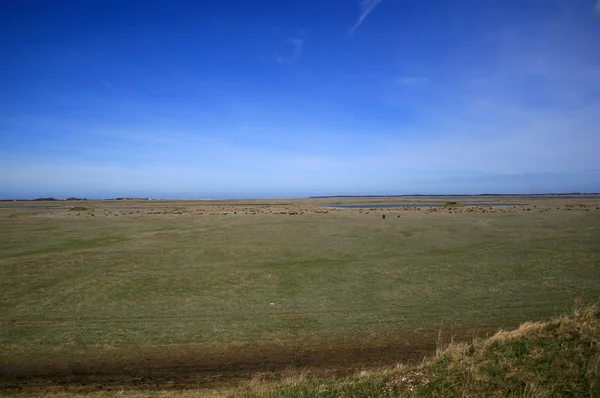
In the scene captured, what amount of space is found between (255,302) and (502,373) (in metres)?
9.65

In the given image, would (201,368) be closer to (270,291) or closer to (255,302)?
(255,302)

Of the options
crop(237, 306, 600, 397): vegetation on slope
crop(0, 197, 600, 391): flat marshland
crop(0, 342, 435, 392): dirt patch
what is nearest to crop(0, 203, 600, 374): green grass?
crop(0, 197, 600, 391): flat marshland

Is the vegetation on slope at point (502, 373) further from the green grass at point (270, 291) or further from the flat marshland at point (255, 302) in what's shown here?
the green grass at point (270, 291)

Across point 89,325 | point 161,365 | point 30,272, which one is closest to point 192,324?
point 161,365

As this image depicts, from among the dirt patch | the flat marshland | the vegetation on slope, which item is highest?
the vegetation on slope

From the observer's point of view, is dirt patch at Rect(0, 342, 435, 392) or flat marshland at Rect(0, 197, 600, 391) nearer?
dirt patch at Rect(0, 342, 435, 392)

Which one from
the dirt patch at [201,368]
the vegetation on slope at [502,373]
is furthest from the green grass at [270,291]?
the vegetation on slope at [502,373]

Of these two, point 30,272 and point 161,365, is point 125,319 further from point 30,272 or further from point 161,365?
point 30,272

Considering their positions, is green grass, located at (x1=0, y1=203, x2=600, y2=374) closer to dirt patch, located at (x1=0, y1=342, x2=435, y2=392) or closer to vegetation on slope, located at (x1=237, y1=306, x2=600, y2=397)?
dirt patch, located at (x1=0, y1=342, x2=435, y2=392)

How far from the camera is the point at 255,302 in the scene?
14.4 m

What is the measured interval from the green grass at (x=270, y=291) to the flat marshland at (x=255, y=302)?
7cm

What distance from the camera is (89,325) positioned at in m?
12.1

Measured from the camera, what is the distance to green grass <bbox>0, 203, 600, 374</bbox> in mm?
11125

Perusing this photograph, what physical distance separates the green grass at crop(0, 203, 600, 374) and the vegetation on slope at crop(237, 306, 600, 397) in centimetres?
331
